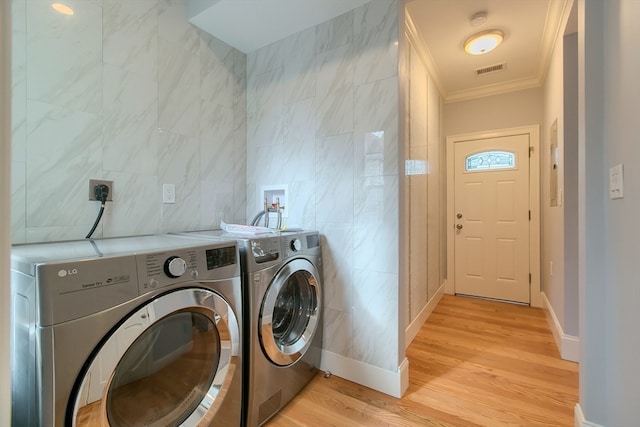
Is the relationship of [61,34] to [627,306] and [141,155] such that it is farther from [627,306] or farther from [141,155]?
[627,306]

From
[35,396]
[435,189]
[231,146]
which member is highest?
[231,146]

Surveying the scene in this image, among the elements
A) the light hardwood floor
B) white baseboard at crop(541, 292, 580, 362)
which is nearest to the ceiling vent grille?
white baseboard at crop(541, 292, 580, 362)

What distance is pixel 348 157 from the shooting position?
1.82m

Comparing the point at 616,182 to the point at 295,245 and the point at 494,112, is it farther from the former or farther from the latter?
the point at 494,112

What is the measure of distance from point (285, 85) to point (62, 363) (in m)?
1.97

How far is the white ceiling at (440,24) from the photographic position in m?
1.79

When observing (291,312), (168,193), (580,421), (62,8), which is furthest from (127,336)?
(580,421)

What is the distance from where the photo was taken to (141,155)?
1649 mm

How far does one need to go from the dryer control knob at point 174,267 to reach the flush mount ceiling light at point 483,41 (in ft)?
9.27

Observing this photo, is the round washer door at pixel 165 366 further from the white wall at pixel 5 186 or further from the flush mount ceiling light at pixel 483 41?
the flush mount ceiling light at pixel 483 41

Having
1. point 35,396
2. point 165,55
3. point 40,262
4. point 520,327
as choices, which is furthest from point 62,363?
point 520,327

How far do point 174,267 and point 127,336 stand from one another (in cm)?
24

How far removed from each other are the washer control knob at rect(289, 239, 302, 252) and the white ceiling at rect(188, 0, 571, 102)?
1475 mm

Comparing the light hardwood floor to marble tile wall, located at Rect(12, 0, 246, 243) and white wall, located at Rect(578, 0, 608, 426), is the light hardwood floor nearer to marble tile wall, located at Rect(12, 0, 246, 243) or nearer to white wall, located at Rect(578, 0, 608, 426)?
white wall, located at Rect(578, 0, 608, 426)
